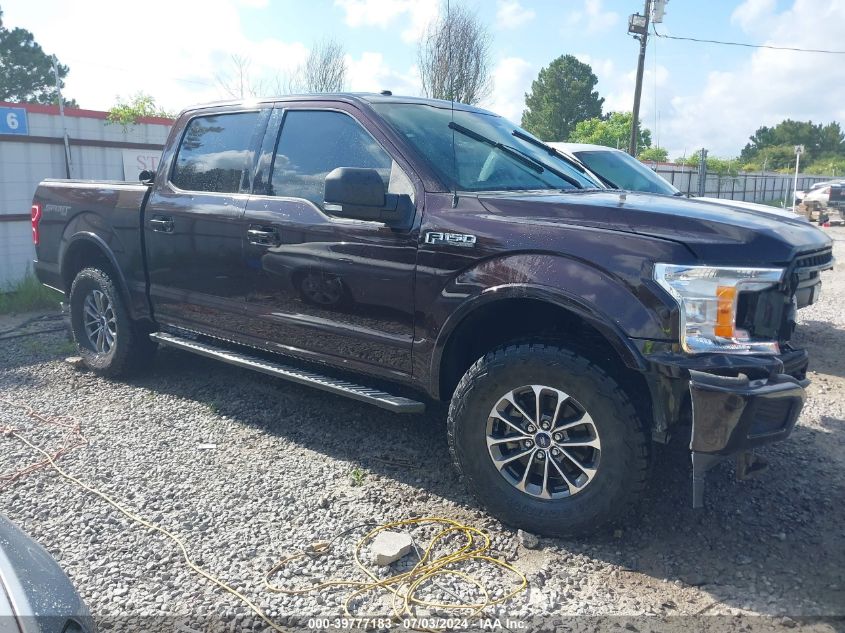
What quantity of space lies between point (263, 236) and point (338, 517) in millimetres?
1663

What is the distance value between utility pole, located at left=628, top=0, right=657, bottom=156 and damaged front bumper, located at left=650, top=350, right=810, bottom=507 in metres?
20.4

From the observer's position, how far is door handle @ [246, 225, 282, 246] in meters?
4.01

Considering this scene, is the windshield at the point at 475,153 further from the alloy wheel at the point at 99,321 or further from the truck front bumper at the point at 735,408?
the alloy wheel at the point at 99,321

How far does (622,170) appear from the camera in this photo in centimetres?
780

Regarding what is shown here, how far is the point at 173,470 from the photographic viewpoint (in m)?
3.91

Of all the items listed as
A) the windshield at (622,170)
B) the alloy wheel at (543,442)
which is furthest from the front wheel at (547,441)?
the windshield at (622,170)

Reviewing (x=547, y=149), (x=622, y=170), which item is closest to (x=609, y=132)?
(x=622, y=170)

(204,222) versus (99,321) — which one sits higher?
(204,222)

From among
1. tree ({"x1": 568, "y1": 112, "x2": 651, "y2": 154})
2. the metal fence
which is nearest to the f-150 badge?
the metal fence

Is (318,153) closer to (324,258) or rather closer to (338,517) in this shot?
(324,258)

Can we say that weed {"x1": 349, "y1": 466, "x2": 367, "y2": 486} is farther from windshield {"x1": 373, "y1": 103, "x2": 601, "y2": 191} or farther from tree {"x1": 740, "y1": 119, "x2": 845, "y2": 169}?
tree {"x1": 740, "y1": 119, "x2": 845, "y2": 169}

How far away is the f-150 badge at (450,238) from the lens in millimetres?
3273

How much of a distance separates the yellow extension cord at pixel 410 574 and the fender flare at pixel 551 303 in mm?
790

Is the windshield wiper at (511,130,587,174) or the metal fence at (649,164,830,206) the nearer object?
the windshield wiper at (511,130,587,174)
